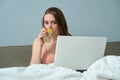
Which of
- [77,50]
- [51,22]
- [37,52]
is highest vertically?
[51,22]

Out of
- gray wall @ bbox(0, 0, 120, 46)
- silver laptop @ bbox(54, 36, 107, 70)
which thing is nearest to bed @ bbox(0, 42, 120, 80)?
silver laptop @ bbox(54, 36, 107, 70)

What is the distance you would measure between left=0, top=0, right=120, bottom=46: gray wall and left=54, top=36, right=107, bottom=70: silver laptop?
0.85m

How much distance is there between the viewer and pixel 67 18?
84.3 inches

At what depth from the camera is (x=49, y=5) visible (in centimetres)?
210

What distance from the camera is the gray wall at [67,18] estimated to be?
6.71 ft

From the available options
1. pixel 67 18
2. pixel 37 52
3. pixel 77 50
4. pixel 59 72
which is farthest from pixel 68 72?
pixel 67 18

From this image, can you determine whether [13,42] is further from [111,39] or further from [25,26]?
[111,39]

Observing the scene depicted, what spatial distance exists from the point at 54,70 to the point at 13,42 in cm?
109

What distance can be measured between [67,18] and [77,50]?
0.89 metres

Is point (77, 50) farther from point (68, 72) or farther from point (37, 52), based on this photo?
point (37, 52)

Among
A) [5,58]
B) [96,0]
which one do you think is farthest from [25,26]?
[96,0]

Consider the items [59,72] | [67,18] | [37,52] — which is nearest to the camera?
[59,72]

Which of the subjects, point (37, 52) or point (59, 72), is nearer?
point (59, 72)

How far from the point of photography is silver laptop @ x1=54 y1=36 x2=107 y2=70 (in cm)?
127
